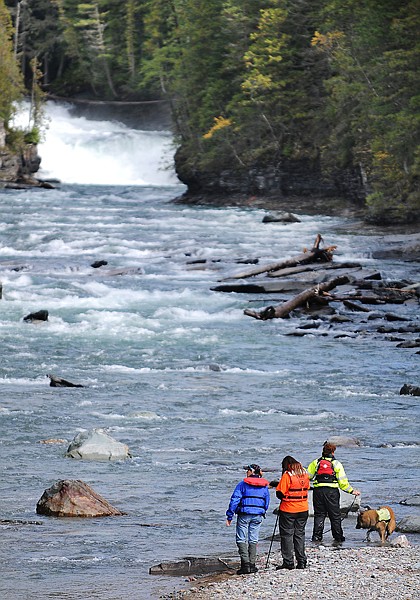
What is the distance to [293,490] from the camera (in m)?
12.3

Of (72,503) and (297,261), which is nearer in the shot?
(72,503)

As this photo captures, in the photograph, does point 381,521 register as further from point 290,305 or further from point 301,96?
point 301,96

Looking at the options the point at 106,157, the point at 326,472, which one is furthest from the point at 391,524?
the point at 106,157

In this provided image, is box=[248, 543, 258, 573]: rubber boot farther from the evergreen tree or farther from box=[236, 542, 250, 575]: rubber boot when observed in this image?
the evergreen tree

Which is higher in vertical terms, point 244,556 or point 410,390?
point 244,556

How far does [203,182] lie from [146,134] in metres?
29.6

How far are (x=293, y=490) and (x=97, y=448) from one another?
6.30 meters

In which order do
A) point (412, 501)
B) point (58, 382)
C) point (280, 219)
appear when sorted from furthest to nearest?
point (280, 219) < point (58, 382) < point (412, 501)

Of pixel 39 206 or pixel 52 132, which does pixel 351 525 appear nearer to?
pixel 39 206

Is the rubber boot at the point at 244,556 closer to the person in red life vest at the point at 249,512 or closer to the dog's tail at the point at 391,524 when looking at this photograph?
the person in red life vest at the point at 249,512

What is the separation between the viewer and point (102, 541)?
13.6 m

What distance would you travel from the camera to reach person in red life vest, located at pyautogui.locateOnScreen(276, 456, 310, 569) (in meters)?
12.2

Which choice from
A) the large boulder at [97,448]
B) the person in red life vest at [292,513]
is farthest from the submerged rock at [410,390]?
the person in red life vest at [292,513]

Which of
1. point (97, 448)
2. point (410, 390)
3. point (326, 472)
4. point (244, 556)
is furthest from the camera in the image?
point (410, 390)
